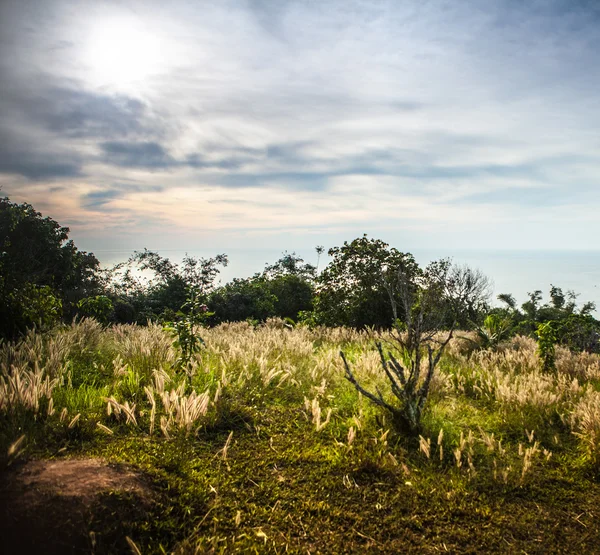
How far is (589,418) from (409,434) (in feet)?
6.24

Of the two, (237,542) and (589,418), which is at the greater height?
(589,418)

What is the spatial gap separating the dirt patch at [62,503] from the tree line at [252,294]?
9.89 feet

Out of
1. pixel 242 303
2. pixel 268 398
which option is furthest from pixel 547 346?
pixel 242 303

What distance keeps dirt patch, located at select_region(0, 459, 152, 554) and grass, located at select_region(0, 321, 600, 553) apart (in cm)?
3

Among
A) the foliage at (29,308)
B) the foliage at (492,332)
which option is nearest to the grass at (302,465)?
the foliage at (29,308)

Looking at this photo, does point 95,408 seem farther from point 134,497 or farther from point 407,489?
point 407,489

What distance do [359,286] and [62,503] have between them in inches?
459

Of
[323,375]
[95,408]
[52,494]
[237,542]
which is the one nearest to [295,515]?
[237,542]

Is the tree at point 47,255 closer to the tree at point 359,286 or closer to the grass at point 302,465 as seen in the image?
the tree at point 359,286

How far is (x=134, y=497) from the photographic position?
2.51 metres

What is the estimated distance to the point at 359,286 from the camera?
13344 millimetres

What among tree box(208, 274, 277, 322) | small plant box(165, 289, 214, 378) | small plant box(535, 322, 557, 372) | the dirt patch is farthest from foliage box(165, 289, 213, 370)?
tree box(208, 274, 277, 322)

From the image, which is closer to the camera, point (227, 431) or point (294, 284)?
point (227, 431)

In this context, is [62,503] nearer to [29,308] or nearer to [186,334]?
[186,334]
